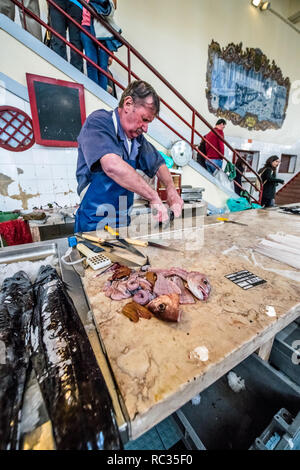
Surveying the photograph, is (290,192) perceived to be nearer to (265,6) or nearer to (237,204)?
(237,204)

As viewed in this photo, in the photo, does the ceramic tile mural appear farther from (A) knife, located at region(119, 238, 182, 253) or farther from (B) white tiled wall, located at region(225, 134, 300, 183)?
(A) knife, located at region(119, 238, 182, 253)

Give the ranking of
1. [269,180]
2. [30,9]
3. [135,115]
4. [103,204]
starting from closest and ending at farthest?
[135,115] → [103,204] → [30,9] → [269,180]

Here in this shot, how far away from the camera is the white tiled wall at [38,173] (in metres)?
2.76

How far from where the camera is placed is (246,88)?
6922mm

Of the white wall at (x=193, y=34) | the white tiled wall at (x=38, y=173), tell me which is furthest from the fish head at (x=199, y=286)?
the white wall at (x=193, y=34)

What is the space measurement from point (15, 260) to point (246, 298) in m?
1.26

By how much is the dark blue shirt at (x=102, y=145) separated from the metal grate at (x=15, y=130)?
6.22 feet

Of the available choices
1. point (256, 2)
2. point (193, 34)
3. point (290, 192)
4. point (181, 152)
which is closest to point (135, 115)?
point (181, 152)

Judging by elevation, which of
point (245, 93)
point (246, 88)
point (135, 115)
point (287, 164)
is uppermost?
point (246, 88)

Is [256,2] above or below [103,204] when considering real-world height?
above

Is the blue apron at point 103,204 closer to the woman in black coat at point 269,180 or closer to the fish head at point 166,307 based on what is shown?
the fish head at point 166,307

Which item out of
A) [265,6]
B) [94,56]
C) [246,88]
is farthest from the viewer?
[246,88]

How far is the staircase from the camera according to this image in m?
8.52

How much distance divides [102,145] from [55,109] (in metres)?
2.28
